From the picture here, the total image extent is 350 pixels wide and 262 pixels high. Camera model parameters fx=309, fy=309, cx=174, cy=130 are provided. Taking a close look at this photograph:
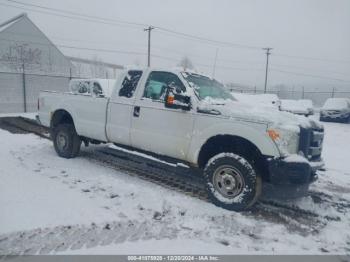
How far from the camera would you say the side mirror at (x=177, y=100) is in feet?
15.9

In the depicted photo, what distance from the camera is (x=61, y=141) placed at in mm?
7219

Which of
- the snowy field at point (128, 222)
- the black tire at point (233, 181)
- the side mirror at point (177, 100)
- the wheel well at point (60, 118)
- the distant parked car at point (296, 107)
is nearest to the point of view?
the snowy field at point (128, 222)

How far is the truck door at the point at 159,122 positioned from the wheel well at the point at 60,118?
2.27 metres

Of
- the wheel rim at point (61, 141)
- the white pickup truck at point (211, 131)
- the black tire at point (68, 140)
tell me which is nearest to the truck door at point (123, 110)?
the white pickup truck at point (211, 131)

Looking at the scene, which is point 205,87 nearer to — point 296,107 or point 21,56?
point 296,107

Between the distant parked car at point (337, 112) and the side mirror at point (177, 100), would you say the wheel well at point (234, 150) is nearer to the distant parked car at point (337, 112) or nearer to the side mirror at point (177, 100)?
the side mirror at point (177, 100)

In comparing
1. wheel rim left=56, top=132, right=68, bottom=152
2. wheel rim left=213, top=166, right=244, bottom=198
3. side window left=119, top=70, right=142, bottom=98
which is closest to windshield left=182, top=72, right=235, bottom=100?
side window left=119, top=70, right=142, bottom=98

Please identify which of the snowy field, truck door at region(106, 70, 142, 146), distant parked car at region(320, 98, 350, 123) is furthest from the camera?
distant parked car at region(320, 98, 350, 123)

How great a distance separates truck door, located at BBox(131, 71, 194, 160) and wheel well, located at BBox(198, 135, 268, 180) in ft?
1.05

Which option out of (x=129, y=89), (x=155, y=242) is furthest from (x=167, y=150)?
(x=155, y=242)

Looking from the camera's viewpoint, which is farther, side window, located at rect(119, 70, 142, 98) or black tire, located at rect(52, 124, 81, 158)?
black tire, located at rect(52, 124, 81, 158)

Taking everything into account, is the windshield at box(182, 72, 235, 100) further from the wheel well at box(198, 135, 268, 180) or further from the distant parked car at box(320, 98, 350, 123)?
the distant parked car at box(320, 98, 350, 123)

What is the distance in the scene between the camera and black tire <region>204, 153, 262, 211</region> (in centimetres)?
443

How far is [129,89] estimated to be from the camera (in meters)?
5.93
